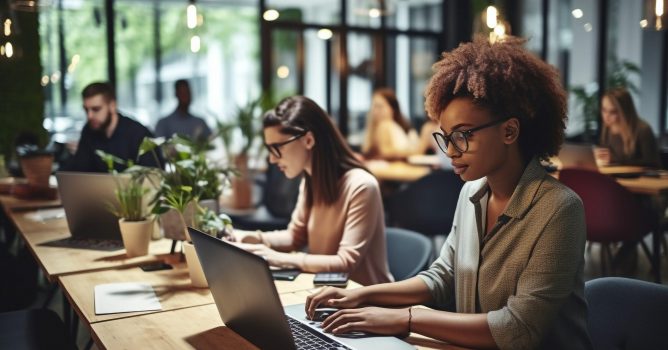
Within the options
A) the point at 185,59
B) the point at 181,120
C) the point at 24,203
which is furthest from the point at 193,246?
the point at 185,59

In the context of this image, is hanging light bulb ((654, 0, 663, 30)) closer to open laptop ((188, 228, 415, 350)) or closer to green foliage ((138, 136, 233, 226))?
green foliage ((138, 136, 233, 226))

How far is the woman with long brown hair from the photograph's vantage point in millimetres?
2695

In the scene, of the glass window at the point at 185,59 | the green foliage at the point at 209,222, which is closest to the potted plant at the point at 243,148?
the green foliage at the point at 209,222

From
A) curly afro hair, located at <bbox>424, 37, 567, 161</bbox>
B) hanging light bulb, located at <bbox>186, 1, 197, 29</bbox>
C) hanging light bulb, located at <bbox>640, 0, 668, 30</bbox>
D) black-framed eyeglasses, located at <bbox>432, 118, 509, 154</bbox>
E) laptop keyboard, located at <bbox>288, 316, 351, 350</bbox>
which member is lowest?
laptop keyboard, located at <bbox>288, 316, 351, 350</bbox>

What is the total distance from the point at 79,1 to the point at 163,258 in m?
6.95

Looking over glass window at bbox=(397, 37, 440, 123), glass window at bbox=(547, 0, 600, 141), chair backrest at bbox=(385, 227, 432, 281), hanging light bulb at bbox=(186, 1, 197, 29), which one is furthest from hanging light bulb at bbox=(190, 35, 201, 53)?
glass window at bbox=(547, 0, 600, 141)

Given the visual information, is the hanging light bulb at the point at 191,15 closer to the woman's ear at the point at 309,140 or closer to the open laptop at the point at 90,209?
the open laptop at the point at 90,209

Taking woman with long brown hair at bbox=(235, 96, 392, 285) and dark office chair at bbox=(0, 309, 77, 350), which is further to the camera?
woman with long brown hair at bbox=(235, 96, 392, 285)

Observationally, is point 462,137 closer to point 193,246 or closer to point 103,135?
point 193,246

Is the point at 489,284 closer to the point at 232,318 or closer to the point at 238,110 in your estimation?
the point at 232,318

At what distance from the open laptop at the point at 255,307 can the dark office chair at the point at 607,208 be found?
10.7ft

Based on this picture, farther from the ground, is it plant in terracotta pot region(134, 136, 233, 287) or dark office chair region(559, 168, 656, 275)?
plant in terracotta pot region(134, 136, 233, 287)

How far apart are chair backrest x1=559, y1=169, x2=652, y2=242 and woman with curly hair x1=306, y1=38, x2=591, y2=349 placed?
3059mm

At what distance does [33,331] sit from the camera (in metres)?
2.59
